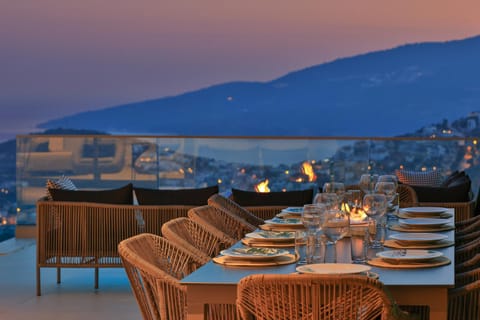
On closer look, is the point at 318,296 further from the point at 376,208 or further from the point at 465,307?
the point at 376,208

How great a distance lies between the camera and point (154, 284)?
3121 millimetres

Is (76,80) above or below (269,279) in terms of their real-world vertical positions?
above

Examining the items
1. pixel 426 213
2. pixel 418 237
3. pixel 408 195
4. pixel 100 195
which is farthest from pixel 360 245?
pixel 100 195

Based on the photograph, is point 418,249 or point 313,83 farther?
point 313,83

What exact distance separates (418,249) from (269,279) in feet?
3.85

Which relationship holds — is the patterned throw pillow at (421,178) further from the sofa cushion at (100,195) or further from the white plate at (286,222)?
the white plate at (286,222)

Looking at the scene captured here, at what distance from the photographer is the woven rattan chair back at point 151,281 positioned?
121 inches

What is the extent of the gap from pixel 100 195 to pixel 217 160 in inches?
137

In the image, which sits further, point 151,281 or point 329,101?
point 329,101

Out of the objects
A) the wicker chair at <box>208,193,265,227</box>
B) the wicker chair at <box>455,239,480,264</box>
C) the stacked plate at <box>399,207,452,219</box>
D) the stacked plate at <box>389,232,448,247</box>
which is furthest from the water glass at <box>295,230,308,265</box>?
the stacked plate at <box>399,207,452,219</box>

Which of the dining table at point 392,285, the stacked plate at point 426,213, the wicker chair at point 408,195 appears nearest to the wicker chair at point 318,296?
the dining table at point 392,285

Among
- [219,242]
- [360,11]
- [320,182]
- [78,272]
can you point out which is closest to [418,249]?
[219,242]

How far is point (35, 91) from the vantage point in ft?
47.4

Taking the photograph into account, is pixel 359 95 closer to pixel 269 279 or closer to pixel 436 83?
pixel 436 83
